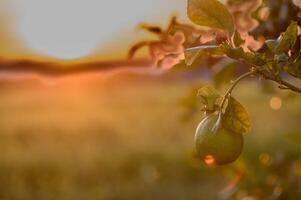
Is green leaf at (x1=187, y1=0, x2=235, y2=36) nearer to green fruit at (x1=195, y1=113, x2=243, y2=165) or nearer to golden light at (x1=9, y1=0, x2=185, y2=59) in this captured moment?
green fruit at (x1=195, y1=113, x2=243, y2=165)

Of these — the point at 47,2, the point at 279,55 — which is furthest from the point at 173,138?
the point at 279,55

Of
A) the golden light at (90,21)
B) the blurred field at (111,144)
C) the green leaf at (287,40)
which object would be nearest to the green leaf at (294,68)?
the green leaf at (287,40)

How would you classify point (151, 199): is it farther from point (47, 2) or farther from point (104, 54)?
point (47, 2)

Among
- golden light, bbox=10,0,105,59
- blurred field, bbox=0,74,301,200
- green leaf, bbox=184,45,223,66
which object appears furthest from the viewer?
golden light, bbox=10,0,105,59

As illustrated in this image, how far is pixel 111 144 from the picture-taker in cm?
381

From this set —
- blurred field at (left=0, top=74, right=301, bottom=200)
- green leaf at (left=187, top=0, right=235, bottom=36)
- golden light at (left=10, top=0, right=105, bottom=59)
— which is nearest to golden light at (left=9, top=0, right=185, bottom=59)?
golden light at (left=10, top=0, right=105, bottom=59)

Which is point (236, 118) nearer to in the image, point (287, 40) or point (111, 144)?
point (287, 40)

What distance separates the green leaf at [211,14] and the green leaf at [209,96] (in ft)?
0.20

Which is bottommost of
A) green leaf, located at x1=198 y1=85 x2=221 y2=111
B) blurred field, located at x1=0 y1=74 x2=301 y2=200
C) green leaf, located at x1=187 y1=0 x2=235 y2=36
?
blurred field, located at x1=0 y1=74 x2=301 y2=200

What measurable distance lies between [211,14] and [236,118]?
0.33ft

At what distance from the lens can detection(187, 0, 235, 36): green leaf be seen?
2.48 ft

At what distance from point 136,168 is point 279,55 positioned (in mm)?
2589

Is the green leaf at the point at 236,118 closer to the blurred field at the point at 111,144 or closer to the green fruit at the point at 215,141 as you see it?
the green fruit at the point at 215,141

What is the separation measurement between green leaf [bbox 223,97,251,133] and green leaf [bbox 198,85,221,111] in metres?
0.01
